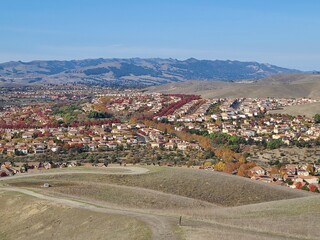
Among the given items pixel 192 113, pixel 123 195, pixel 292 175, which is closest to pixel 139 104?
pixel 192 113

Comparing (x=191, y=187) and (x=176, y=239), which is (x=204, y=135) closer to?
(x=191, y=187)

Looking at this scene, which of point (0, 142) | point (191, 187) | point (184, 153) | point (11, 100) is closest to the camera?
point (191, 187)

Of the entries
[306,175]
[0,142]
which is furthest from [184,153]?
[0,142]

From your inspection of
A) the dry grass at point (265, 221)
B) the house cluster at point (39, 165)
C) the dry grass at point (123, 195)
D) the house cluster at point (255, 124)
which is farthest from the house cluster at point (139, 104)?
the dry grass at point (265, 221)

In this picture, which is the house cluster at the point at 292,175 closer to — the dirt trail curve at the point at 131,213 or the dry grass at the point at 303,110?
the dirt trail curve at the point at 131,213

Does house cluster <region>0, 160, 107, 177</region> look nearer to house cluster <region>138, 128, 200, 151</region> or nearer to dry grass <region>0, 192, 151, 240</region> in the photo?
house cluster <region>138, 128, 200, 151</region>

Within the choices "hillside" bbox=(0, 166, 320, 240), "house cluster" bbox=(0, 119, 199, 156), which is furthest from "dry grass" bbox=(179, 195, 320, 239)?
"house cluster" bbox=(0, 119, 199, 156)
